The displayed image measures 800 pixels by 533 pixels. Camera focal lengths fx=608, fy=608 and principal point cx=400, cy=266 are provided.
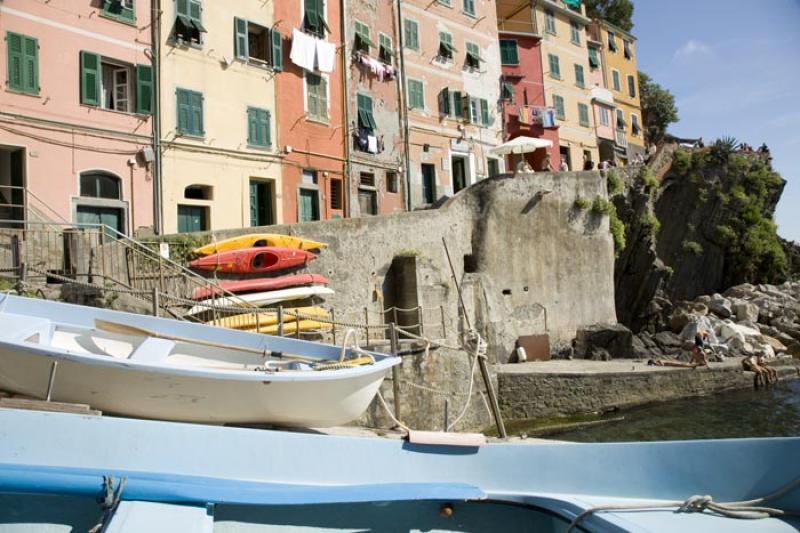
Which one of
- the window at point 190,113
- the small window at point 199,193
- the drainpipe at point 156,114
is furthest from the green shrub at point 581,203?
the drainpipe at point 156,114

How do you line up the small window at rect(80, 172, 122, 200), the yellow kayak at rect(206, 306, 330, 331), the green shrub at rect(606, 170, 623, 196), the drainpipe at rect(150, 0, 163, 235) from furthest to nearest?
1. the green shrub at rect(606, 170, 623, 196)
2. the drainpipe at rect(150, 0, 163, 235)
3. the small window at rect(80, 172, 122, 200)
4. the yellow kayak at rect(206, 306, 330, 331)

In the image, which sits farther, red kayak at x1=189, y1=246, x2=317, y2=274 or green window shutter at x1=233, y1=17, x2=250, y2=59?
green window shutter at x1=233, y1=17, x2=250, y2=59

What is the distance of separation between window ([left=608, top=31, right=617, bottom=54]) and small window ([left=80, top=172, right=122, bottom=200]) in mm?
32793

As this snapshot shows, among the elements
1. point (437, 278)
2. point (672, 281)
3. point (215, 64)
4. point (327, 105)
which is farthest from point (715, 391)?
point (215, 64)

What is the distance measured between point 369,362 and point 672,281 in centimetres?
2853

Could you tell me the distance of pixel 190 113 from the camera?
16938 mm

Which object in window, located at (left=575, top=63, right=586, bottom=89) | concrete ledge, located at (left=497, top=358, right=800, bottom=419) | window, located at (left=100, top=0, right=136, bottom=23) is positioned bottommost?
concrete ledge, located at (left=497, top=358, right=800, bottom=419)

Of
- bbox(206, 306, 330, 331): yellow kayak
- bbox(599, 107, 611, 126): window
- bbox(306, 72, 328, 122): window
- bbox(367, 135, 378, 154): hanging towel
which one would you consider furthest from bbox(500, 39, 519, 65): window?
bbox(206, 306, 330, 331): yellow kayak

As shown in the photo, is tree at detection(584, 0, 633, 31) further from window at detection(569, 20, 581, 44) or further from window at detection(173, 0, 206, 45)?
window at detection(173, 0, 206, 45)

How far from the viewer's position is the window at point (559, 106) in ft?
108

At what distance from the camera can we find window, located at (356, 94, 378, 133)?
72.2ft

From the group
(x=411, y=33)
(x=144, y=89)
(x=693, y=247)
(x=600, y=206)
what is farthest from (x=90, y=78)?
(x=693, y=247)

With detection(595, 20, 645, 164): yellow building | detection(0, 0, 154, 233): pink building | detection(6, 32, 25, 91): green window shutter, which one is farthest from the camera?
detection(595, 20, 645, 164): yellow building

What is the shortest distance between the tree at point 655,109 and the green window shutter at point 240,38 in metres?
36.8
